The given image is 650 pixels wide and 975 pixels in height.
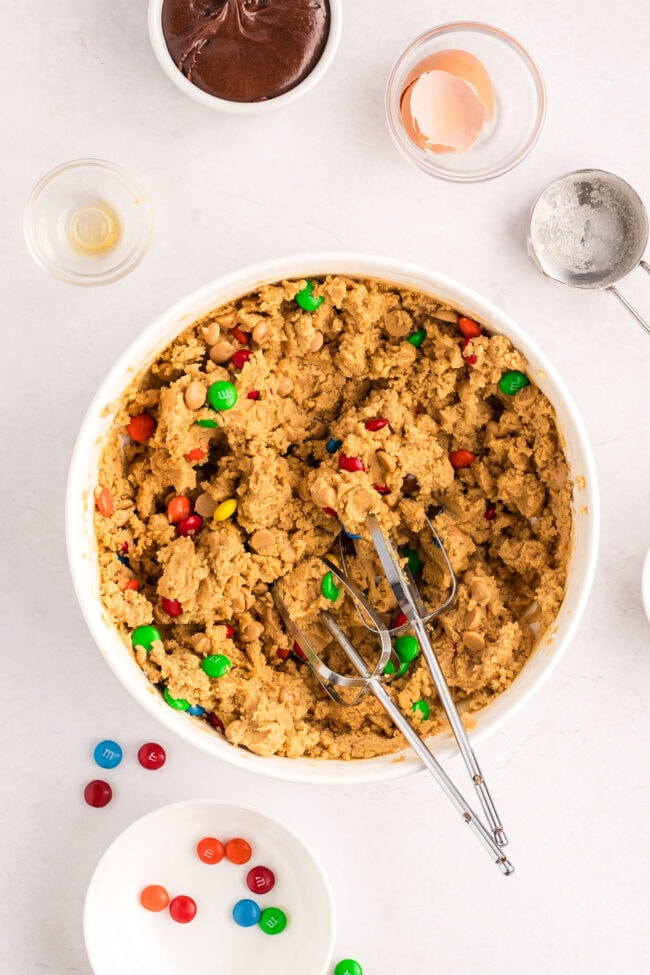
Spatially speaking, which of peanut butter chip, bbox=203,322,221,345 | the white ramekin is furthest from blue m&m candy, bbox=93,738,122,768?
the white ramekin

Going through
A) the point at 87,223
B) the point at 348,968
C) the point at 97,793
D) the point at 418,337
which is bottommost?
the point at 348,968

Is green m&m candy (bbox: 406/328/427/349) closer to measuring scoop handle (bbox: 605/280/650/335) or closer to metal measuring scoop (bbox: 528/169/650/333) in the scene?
metal measuring scoop (bbox: 528/169/650/333)

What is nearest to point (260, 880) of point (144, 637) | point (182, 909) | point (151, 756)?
point (182, 909)

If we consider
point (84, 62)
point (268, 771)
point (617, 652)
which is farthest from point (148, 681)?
point (84, 62)

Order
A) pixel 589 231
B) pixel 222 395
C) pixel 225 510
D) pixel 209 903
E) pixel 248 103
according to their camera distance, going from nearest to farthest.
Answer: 1. pixel 222 395
2. pixel 225 510
3. pixel 248 103
4. pixel 589 231
5. pixel 209 903

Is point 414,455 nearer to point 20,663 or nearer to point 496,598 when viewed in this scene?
point 496,598

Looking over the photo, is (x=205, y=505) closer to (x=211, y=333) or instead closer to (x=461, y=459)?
(x=211, y=333)

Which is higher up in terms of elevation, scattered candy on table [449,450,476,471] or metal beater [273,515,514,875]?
scattered candy on table [449,450,476,471]
